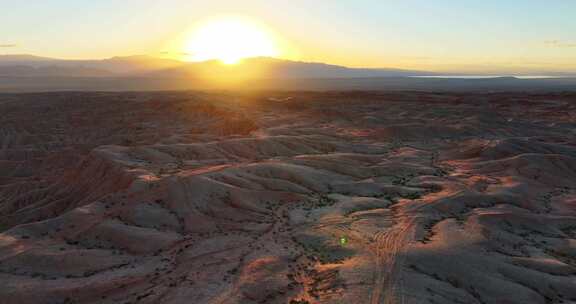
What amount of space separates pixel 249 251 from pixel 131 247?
5250 millimetres

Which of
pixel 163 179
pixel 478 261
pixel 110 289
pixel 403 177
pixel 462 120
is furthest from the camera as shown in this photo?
pixel 462 120

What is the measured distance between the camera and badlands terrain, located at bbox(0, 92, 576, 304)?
1402cm

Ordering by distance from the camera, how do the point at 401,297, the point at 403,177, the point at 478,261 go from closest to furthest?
the point at 401,297, the point at 478,261, the point at 403,177

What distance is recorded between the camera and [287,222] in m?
20.1

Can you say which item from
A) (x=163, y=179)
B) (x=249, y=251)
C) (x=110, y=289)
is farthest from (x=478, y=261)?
(x=163, y=179)

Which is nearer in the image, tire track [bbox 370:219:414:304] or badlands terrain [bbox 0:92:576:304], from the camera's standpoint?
tire track [bbox 370:219:414:304]

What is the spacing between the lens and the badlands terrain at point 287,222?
46.0 ft

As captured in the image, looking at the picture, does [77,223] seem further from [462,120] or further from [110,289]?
[462,120]

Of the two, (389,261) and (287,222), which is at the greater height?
(389,261)

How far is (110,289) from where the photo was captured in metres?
14.0

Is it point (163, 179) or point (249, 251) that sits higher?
point (163, 179)

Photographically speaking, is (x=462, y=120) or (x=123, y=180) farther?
(x=462, y=120)

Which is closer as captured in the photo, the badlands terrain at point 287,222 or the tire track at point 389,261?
the tire track at point 389,261

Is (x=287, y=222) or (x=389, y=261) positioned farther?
(x=287, y=222)
